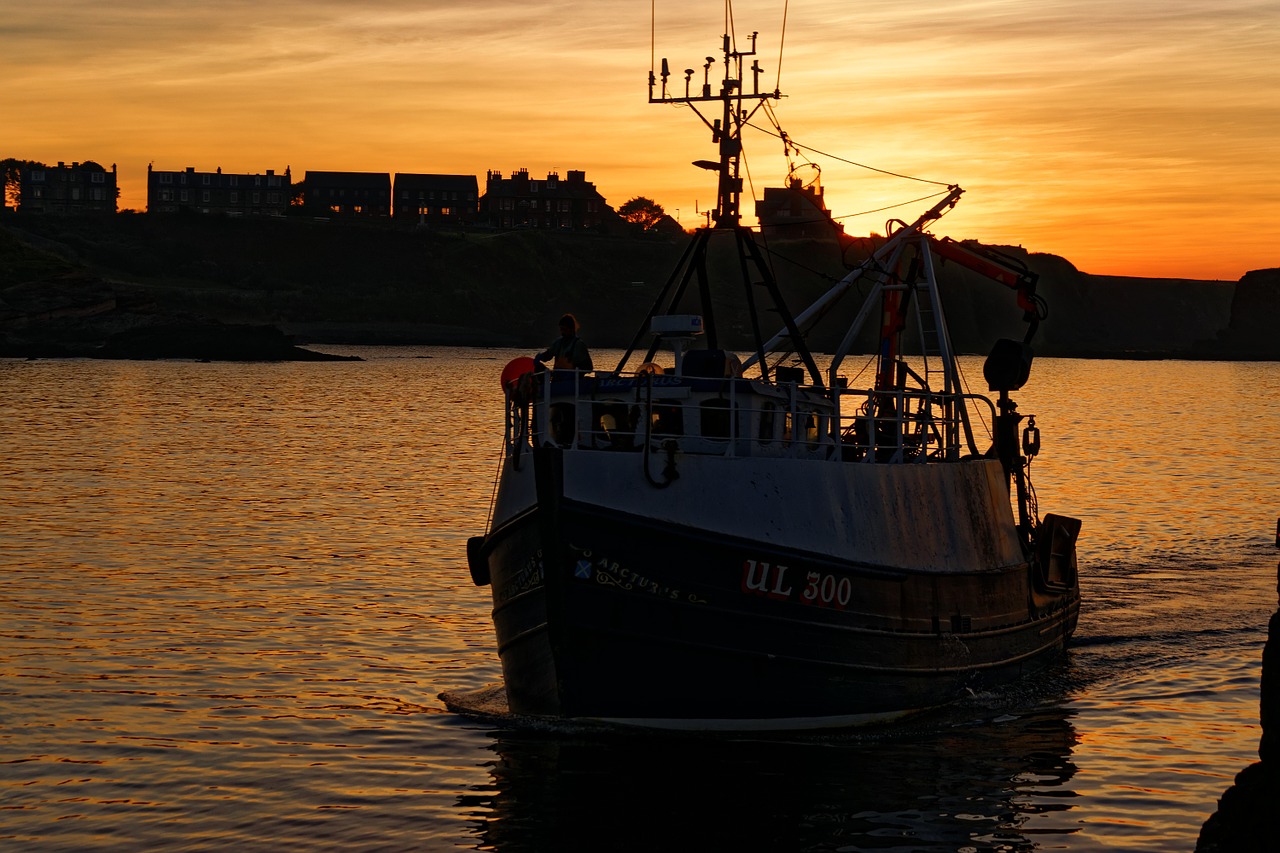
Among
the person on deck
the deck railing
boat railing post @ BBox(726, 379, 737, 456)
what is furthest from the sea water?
the person on deck

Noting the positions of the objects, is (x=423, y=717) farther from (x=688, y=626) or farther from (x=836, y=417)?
(x=836, y=417)

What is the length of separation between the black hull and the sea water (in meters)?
0.56

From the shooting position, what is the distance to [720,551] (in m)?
16.6

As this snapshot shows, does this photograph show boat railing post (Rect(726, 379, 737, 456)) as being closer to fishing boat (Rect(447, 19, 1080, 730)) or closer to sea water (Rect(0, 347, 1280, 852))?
fishing boat (Rect(447, 19, 1080, 730))

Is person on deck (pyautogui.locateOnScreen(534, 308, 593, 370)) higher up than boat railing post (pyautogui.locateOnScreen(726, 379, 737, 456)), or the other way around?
person on deck (pyautogui.locateOnScreen(534, 308, 593, 370))

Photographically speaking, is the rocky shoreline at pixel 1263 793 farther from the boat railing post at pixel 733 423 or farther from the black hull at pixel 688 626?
the boat railing post at pixel 733 423

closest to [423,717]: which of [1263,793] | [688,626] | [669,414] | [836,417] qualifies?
[688,626]

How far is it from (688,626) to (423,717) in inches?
180

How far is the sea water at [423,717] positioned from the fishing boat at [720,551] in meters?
0.67

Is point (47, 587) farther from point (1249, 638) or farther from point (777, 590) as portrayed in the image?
point (1249, 638)

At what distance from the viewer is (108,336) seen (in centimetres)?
14938

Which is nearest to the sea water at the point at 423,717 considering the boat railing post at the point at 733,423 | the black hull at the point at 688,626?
the black hull at the point at 688,626

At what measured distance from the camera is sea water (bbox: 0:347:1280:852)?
49.9 ft

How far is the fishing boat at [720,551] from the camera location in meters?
16.7
